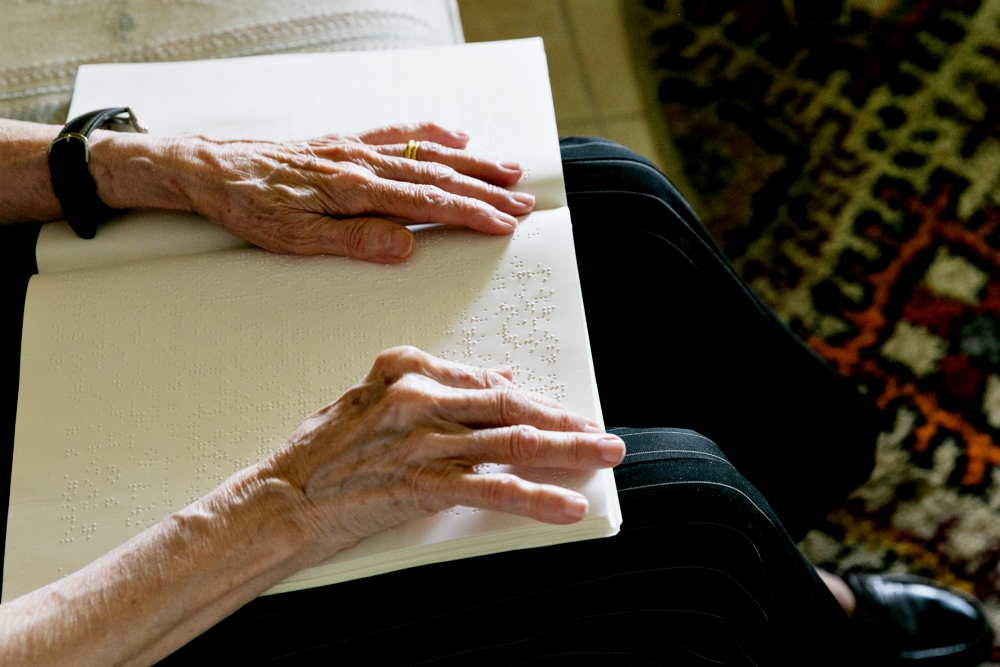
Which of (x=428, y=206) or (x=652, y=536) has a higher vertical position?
(x=428, y=206)

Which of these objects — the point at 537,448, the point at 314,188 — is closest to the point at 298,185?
the point at 314,188

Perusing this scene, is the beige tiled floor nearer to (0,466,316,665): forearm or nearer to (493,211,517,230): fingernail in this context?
(493,211,517,230): fingernail

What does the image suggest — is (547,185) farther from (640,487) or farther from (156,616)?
(156,616)

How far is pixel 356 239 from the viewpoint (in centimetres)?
72

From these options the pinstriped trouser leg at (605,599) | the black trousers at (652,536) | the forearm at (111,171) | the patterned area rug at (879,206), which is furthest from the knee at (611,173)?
the patterned area rug at (879,206)

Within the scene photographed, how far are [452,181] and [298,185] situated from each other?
0.45ft

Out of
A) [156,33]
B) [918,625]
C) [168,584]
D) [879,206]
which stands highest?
[156,33]

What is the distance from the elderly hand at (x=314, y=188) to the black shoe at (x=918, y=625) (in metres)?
0.70

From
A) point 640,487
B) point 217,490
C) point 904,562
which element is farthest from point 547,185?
point 904,562

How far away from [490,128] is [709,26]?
40.4 inches

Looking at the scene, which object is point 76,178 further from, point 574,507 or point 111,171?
point 574,507

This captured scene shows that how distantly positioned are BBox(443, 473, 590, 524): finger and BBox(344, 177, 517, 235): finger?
0.24 m

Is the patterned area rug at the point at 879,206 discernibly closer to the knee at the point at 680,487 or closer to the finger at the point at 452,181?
the knee at the point at 680,487

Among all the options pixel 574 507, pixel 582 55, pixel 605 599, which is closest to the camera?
pixel 574 507
